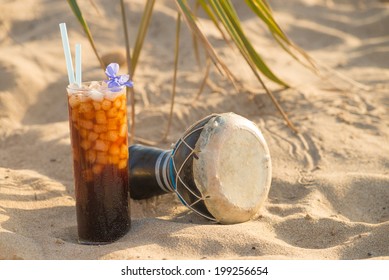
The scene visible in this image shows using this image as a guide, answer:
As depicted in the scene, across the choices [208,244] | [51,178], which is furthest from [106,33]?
[208,244]

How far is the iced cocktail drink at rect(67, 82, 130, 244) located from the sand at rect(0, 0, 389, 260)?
7 centimetres

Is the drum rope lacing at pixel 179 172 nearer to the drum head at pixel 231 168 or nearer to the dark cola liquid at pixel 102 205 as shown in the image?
the drum head at pixel 231 168

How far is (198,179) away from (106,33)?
94.9 inches

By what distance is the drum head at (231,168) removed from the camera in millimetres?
2176

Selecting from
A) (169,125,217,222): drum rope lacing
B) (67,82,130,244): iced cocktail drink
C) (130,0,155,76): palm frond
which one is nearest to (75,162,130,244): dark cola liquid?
(67,82,130,244): iced cocktail drink

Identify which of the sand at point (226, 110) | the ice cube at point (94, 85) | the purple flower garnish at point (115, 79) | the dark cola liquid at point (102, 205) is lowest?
the sand at point (226, 110)

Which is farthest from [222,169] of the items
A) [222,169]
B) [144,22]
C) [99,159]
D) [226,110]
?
[226,110]

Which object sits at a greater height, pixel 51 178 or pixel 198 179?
pixel 198 179

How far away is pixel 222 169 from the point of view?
2.18 m

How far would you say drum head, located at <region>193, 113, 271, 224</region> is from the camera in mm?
2176

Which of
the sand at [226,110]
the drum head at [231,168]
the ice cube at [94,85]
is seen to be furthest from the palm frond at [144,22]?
the sand at [226,110]

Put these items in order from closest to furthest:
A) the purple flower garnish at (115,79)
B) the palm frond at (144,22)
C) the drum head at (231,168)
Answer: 1. the purple flower garnish at (115,79)
2. the drum head at (231,168)
3. the palm frond at (144,22)

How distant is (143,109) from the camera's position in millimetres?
3559
